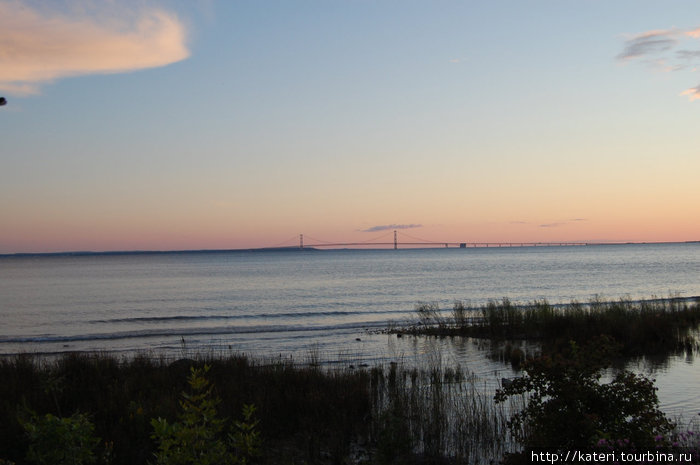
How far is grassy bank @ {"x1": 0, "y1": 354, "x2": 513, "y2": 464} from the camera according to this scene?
8.42 m

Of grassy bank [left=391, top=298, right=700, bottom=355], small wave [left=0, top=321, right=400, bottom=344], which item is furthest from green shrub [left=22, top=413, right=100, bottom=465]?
small wave [left=0, top=321, right=400, bottom=344]

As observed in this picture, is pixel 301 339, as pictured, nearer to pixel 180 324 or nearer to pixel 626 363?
pixel 180 324

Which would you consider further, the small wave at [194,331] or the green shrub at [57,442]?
the small wave at [194,331]

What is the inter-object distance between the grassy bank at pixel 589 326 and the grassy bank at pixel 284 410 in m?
8.95

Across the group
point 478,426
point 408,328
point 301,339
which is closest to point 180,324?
point 301,339

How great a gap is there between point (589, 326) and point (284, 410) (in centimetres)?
1490

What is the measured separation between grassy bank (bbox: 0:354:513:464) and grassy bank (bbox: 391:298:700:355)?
29.4 feet

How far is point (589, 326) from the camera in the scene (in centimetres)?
2123

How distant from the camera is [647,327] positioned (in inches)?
772

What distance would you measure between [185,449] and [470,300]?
41578 mm

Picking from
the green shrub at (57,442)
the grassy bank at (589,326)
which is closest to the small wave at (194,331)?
the grassy bank at (589,326)

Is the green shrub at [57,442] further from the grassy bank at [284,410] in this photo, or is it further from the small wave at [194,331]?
the small wave at [194,331]

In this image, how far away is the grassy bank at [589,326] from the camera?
18.9 m

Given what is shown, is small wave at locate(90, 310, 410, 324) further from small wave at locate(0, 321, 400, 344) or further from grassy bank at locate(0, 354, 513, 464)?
grassy bank at locate(0, 354, 513, 464)
